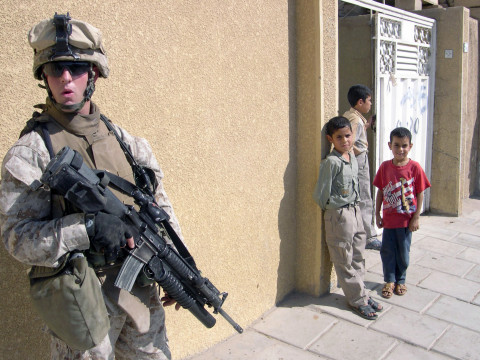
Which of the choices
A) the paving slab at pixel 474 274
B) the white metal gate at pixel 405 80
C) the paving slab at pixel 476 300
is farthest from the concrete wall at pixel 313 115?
the white metal gate at pixel 405 80

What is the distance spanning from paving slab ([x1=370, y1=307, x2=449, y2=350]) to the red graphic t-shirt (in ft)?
2.33

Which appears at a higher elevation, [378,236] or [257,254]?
[257,254]

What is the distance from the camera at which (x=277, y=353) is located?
321 cm

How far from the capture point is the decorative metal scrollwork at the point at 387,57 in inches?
212

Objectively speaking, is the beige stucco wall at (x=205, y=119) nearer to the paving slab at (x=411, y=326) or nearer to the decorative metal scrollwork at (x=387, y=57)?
the paving slab at (x=411, y=326)

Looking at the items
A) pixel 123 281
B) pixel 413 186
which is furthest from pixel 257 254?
pixel 123 281

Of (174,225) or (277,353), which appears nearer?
(174,225)

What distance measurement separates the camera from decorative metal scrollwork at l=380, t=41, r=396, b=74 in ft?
17.6

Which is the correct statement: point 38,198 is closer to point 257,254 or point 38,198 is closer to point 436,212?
point 257,254

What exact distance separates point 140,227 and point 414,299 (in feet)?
9.48

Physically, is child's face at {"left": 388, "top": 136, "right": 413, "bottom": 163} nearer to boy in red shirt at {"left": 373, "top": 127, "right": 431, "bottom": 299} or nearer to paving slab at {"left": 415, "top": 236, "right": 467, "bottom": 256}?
boy in red shirt at {"left": 373, "top": 127, "right": 431, "bottom": 299}

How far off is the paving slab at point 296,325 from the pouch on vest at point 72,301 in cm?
192

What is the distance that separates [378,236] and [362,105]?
64.0 inches

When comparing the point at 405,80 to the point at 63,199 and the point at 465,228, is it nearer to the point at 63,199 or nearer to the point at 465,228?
the point at 465,228
